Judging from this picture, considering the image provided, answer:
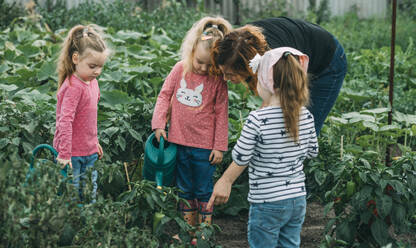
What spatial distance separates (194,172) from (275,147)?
2.79ft

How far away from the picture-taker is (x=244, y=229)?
3.21 meters

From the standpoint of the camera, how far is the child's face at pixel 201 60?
8.78 feet

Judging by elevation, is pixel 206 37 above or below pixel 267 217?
above

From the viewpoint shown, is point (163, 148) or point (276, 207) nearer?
point (276, 207)

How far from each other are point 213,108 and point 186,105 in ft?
0.50

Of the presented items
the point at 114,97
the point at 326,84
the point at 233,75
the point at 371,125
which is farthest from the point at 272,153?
the point at 114,97

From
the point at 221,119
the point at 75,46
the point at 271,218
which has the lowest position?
the point at 271,218

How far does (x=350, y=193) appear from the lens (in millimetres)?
2518

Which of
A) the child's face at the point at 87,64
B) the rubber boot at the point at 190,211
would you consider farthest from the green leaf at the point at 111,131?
the rubber boot at the point at 190,211

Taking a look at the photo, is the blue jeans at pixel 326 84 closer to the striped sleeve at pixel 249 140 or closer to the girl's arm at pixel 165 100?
the girl's arm at pixel 165 100

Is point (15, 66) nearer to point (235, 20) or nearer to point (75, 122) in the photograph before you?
point (75, 122)

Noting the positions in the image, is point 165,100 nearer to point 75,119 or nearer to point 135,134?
point 135,134

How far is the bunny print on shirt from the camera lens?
2.80 m

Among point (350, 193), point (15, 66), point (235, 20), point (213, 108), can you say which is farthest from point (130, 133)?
point (235, 20)
